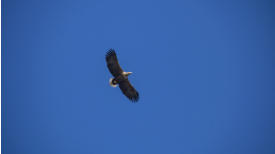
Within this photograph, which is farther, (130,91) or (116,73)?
(130,91)

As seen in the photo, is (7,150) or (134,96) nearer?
(134,96)

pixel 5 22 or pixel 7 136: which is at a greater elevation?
pixel 5 22

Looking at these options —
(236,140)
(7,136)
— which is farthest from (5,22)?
(236,140)

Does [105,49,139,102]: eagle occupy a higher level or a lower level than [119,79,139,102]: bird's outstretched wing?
higher

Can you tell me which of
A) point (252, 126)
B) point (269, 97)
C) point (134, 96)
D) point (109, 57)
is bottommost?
point (134, 96)

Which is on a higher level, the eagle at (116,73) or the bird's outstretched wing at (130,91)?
the eagle at (116,73)

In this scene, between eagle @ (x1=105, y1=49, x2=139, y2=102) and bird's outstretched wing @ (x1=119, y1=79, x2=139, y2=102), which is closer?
eagle @ (x1=105, y1=49, x2=139, y2=102)

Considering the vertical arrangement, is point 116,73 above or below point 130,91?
above

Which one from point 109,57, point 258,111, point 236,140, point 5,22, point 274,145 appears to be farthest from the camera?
point 5,22

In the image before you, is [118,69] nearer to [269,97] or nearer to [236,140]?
[236,140]

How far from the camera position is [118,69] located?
18.4 m

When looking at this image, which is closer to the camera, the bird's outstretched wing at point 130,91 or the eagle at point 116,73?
the eagle at point 116,73

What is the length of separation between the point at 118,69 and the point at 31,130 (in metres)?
32.8

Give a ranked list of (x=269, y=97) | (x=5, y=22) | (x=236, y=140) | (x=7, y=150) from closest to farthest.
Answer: (x=7, y=150)
(x=236, y=140)
(x=5, y=22)
(x=269, y=97)
